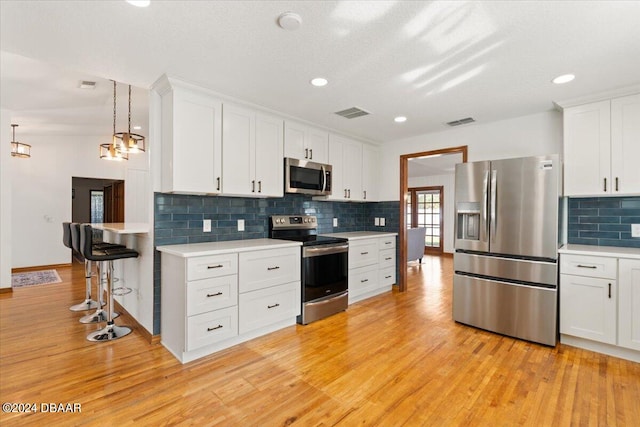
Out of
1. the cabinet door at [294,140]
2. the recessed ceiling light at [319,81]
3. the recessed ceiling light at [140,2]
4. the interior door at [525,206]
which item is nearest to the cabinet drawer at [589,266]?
the interior door at [525,206]

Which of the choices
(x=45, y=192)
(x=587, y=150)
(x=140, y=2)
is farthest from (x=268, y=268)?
(x=45, y=192)

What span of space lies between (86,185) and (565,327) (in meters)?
11.3

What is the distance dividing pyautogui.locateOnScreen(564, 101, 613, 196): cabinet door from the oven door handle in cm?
238

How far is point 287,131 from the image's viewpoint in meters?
3.63

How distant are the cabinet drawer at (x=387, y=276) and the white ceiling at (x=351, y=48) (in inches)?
92.8

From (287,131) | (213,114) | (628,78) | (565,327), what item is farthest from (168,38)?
(565,327)

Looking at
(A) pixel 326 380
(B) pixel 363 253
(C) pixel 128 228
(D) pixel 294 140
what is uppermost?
(D) pixel 294 140

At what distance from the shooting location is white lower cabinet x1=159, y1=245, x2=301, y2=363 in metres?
2.45

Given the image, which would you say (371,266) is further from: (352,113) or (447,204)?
(447,204)

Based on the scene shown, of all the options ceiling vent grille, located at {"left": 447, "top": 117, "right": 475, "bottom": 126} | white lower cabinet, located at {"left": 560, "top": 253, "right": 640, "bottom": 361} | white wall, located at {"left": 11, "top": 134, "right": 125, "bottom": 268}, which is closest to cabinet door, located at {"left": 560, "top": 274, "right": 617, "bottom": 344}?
white lower cabinet, located at {"left": 560, "top": 253, "right": 640, "bottom": 361}

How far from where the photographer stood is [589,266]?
8.72 feet

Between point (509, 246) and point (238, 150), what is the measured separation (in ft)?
9.41

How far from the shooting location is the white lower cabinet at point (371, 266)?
401 cm

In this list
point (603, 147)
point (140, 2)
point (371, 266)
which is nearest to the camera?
point (140, 2)
